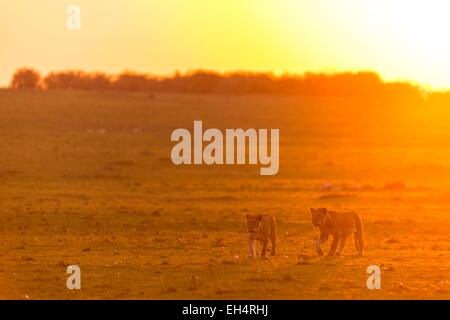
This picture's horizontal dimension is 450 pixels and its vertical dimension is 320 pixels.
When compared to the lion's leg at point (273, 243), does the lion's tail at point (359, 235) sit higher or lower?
higher

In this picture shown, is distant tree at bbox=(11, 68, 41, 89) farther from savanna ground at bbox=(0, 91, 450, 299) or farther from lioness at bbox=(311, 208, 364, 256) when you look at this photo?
lioness at bbox=(311, 208, 364, 256)

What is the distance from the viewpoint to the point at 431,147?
6575 cm

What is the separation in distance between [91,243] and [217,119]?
54.0 metres

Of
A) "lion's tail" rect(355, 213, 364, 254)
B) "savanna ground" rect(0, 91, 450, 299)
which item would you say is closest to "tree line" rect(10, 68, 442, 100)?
"savanna ground" rect(0, 91, 450, 299)

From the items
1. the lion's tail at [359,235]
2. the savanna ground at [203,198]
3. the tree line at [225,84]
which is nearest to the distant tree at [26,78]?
the tree line at [225,84]

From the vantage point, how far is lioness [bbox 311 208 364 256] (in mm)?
18875

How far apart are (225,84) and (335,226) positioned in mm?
87432

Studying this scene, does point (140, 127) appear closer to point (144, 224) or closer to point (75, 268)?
point (144, 224)

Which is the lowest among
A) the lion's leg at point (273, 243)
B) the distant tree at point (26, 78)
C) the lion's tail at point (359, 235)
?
the lion's leg at point (273, 243)

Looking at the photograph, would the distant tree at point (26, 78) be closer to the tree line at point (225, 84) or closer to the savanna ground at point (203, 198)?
the tree line at point (225, 84)

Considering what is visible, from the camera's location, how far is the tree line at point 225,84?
103125 millimetres

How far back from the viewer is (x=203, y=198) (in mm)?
Answer: 36469

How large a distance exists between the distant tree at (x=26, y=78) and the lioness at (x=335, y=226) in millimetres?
82668

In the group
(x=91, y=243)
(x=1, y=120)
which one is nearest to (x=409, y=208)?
(x=91, y=243)
